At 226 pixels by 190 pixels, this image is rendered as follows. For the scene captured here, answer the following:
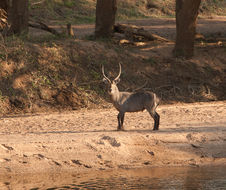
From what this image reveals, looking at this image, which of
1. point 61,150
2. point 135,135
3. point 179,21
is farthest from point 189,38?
point 61,150

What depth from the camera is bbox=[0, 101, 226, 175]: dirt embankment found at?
30.7 feet

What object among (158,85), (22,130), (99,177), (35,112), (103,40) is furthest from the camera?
(103,40)

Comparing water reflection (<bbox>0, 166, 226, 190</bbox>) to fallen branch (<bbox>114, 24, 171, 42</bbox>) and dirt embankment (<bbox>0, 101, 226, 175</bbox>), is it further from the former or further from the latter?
fallen branch (<bbox>114, 24, 171, 42</bbox>)

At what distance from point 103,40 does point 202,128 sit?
22.8ft

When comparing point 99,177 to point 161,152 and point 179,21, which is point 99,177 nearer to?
point 161,152

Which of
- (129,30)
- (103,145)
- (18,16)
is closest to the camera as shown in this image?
(103,145)

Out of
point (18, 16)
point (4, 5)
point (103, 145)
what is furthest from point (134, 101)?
point (4, 5)

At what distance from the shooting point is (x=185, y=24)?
1650cm

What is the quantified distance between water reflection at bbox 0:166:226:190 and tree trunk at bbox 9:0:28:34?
7.99 metres

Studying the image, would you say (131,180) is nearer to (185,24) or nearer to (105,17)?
(185,24)

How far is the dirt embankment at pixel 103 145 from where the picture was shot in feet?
30.7

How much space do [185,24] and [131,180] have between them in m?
8.74

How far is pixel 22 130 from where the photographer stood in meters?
11.0

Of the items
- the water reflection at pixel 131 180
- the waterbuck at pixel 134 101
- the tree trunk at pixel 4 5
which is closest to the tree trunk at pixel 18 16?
the tree trunk at pixel 4 5
